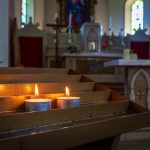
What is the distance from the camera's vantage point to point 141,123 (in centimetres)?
163

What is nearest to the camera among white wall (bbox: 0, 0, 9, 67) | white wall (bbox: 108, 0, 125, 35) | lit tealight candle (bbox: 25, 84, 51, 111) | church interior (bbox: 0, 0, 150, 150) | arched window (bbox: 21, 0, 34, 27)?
church interior (bbox: 0, 0, 150, 150)

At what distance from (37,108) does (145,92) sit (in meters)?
2.16

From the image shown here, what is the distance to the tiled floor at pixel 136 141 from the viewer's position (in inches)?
104

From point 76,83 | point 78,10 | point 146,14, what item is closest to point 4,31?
point 76,83

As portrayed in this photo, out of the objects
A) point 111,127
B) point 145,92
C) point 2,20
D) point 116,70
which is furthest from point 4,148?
point 116,70

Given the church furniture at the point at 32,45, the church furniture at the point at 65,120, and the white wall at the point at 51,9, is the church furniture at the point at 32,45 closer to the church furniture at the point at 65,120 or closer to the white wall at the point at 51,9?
the white wall at the point at 51,9

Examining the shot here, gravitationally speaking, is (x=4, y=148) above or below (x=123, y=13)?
below

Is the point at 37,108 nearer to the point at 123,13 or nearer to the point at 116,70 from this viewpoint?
the point at 116,70

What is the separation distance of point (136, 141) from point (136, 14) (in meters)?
7.00

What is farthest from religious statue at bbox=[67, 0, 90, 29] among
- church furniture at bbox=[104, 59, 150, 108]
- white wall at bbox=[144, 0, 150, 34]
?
church furniture at bbox=[104, 59, 150, 108]

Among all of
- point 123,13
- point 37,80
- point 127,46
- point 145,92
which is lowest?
point 145,92

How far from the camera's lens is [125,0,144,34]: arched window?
30.2 feet

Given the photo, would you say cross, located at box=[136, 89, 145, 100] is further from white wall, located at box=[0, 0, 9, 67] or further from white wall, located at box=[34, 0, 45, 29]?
white wall, located at box=[34, 0, 45, 29]

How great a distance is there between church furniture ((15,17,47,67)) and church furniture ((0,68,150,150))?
4478mm
